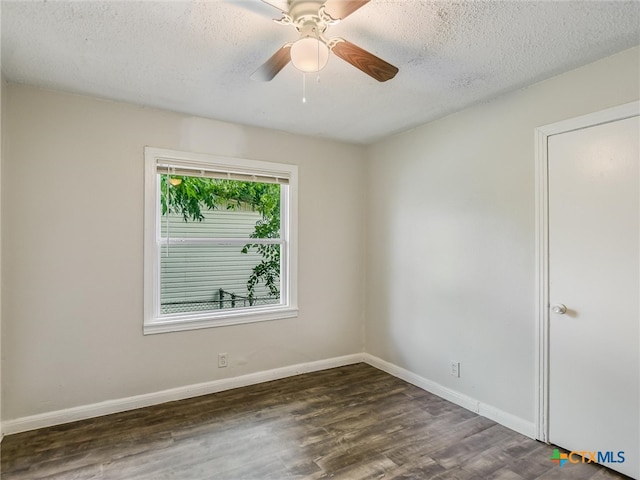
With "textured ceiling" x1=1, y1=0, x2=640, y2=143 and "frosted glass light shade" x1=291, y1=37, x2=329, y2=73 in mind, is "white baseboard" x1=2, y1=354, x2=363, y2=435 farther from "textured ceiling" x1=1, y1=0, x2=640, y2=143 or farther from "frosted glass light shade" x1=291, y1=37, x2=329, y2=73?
"frosted glass light shade" x1=291, y1=37, x2=329, y2=73

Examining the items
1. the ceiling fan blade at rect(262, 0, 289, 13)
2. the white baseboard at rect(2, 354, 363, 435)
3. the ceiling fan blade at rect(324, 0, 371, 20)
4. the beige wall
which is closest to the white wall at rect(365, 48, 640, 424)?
the beige wall

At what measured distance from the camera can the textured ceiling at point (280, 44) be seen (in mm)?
1690

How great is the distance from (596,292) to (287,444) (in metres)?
2.14

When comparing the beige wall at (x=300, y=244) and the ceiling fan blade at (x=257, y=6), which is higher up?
the ceiling fan blade at (x=257, y=6)

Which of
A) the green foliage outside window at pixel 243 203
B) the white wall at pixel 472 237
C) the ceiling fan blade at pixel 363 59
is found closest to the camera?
the ceiling fan blade at pixel 363 59

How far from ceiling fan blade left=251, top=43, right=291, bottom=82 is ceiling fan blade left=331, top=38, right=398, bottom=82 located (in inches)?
8.8

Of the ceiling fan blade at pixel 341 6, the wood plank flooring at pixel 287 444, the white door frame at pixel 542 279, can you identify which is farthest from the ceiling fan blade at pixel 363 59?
the wood plank flooring at pixel 287 444

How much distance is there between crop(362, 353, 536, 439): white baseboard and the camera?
249 centimetres

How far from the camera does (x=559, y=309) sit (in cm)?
230

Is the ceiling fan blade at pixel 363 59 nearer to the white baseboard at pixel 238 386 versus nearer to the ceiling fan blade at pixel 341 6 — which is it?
the ceiling fan blade at pixel 341 6

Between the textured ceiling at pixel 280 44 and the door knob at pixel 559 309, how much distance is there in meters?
1.50

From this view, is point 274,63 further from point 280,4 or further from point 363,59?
point 363,59

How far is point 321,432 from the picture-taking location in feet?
8.18

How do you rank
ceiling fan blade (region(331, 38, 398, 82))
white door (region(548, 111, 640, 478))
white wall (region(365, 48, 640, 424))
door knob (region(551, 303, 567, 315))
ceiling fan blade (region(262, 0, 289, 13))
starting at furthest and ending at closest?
1. white wall (region(365, 48, 640, 424))
2. door knob (region(551, 303, 567, 315))
3. white door (region(548, 111, 640, 478))
4. ceiling fan blade (region(331, 38, 398, 82))
5. ceiling fan blade (region(262, 0, 289, 13))
